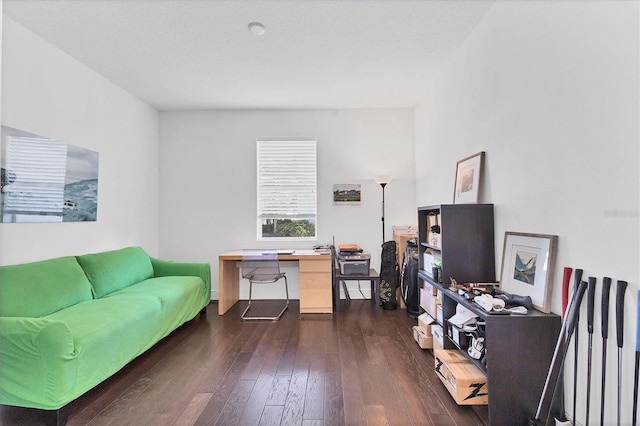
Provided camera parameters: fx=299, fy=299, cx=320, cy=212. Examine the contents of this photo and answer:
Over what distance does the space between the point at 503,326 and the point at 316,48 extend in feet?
8.63

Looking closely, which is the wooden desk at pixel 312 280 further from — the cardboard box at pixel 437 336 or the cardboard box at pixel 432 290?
the cardboard box at pixel 437 336

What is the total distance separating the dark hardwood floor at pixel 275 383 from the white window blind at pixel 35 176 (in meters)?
1.50

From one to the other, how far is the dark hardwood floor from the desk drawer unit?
46cm

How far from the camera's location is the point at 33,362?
5.70 ft

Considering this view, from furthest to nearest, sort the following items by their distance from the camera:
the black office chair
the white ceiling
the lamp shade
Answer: the lamp shade, the black office chair, the white ceiling

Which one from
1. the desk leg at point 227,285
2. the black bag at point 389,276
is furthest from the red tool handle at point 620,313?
the desk leg at point 227,285

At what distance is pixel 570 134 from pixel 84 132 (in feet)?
13.3

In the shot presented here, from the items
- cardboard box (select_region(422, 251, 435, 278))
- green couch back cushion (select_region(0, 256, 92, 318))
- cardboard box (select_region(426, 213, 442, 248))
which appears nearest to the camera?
green couch back cushion (select_region(0, 256, 92, 318))

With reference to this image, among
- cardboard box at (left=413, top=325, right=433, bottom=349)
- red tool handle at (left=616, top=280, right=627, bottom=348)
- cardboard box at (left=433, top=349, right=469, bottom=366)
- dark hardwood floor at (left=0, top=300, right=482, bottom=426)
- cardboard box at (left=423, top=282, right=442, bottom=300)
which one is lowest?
dark hardwood floor at (left=0, top=300, right=482, bottom=426)

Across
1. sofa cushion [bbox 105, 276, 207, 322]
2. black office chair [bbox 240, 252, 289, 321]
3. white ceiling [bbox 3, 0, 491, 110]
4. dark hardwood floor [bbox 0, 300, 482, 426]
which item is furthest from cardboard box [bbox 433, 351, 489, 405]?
white ceiling [bbox 3, 0, 491, 110]

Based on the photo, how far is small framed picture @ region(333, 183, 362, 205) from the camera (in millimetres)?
4316

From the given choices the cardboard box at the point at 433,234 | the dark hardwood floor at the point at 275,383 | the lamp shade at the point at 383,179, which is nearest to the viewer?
the dark hardwood floor at the point at 275,383

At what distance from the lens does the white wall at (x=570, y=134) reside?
52.6 inches

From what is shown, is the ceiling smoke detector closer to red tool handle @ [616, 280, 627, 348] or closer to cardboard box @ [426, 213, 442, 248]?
cardboard box @ [426, 213, 442, 248]
